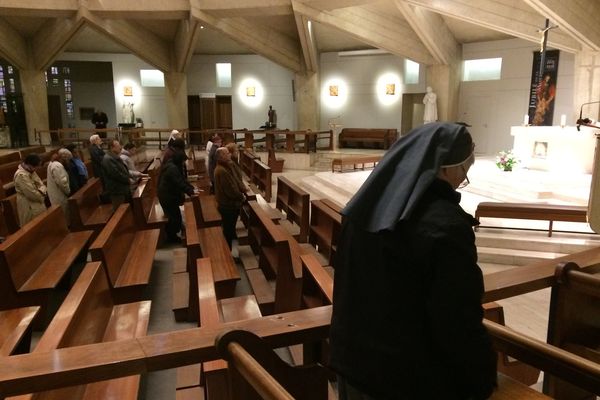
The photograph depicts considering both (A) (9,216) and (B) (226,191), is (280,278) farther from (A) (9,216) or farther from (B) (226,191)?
(A) (9,216)

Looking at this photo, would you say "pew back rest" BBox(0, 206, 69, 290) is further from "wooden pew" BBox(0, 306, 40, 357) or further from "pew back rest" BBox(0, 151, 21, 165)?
"pew back rest" BBox(0, 151, 21, 165)

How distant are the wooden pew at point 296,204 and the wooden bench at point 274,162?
6.07 m

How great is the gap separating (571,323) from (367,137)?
1637 centimetres

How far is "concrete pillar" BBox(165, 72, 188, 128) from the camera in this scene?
18.4 meters

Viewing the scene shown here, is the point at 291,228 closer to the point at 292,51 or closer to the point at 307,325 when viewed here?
the point at 307,325

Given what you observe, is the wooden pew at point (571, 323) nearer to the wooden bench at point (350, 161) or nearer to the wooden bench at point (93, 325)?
the wooden bench at point (93, 325)

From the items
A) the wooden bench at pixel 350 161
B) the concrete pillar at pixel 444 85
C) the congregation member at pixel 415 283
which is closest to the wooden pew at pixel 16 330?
the congregation member at pixel 415 283

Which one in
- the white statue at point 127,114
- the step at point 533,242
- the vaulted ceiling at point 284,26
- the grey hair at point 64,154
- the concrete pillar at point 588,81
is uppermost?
the vaulted ceiling at point 284,26

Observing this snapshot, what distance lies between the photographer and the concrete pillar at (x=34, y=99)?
1753 cm

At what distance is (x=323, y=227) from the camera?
4996mm

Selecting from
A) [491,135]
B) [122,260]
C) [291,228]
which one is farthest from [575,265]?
[491,135]

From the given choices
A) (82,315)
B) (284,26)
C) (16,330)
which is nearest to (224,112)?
(284,26)

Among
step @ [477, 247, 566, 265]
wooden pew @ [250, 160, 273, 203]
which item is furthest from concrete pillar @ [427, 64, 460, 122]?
step @ [477, 247, 566, 265]

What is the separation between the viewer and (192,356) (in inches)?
53.6
